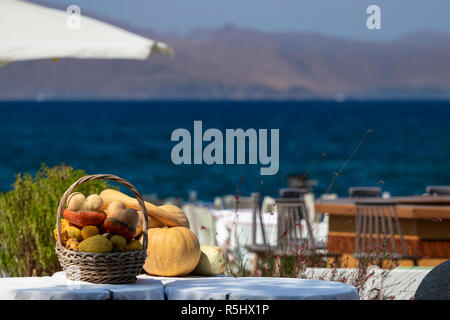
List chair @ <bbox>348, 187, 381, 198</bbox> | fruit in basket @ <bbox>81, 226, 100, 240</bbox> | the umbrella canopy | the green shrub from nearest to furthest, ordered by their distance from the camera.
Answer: fruit in basket @ <bbox>81, 226, 100, 240</bbox>, the umbrella canopy, the green shrub, chair @ <bbox>348, 187, 381, 198</bbox>

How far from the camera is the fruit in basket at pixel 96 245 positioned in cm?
A: 376

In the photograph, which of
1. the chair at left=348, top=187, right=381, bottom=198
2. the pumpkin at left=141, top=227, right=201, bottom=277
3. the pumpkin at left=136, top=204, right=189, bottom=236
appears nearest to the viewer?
the pumpkin at left=141, top=227, right=201, bottom=277

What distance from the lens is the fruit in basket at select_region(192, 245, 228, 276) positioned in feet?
14.4

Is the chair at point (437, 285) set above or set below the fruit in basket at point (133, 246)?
below

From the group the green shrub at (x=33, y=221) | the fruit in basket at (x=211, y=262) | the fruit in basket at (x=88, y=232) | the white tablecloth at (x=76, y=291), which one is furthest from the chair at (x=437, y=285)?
the green shrub at (x=33, y=221)

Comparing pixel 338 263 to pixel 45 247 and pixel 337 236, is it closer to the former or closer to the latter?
pixel 45 247

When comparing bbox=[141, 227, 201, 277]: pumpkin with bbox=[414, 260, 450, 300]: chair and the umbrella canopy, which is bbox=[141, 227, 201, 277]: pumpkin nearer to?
bbox=[414, 260, 450, 300]: chair

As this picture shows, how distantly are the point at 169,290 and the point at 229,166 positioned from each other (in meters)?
48.3

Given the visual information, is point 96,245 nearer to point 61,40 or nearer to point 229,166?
point 61,40

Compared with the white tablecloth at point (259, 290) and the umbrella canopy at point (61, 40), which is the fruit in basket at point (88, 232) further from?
the umbrella canopy at point (61, 40)

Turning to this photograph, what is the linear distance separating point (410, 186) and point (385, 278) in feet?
136

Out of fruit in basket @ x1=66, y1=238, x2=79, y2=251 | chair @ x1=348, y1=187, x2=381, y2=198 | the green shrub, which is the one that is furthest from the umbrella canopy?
chair @ x1=348, y1=187, x2=381, y2=198

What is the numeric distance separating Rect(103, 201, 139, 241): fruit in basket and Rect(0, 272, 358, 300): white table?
0.75 ft

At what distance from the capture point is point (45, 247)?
6.47 m
